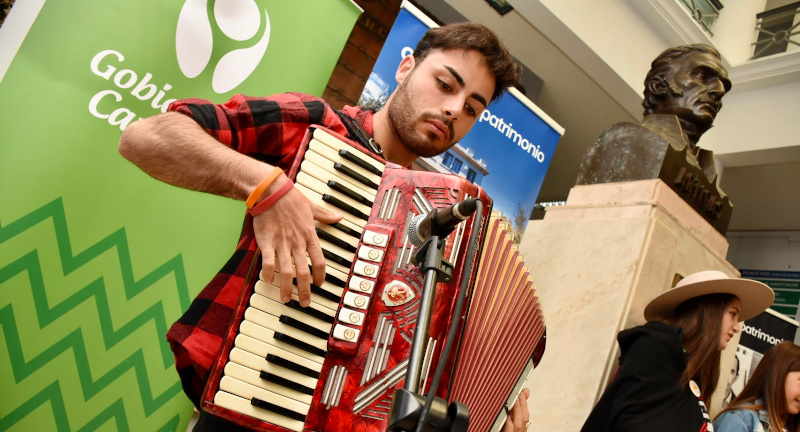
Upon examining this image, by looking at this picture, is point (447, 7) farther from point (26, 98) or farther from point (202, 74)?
point (26, 98)

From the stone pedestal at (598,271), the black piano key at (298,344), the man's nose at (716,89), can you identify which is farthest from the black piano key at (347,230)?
the man's nose at (716,89)

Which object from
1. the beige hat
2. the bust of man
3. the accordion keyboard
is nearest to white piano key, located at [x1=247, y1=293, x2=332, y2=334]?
the accordion keyboard

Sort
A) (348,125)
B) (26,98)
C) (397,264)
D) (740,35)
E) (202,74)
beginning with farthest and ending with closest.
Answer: (740,35)
(202,74)
(26,98)
(348,125)
(397,264)

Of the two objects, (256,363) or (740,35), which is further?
(740,35)

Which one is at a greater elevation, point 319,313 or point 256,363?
point 319,313

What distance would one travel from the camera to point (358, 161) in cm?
107

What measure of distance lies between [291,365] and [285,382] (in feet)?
0.09

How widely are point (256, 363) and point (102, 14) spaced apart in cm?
136

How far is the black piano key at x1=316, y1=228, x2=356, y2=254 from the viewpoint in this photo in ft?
3.29

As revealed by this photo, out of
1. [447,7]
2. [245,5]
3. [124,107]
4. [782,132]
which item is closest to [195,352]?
[124,107]

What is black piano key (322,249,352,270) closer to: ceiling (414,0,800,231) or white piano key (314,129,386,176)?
white piano key (314,129,386,176)

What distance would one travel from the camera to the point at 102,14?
5.61ft

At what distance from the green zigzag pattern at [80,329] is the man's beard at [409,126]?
2.99 feet

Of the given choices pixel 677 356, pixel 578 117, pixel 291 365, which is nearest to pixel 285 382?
pixel 291 365
